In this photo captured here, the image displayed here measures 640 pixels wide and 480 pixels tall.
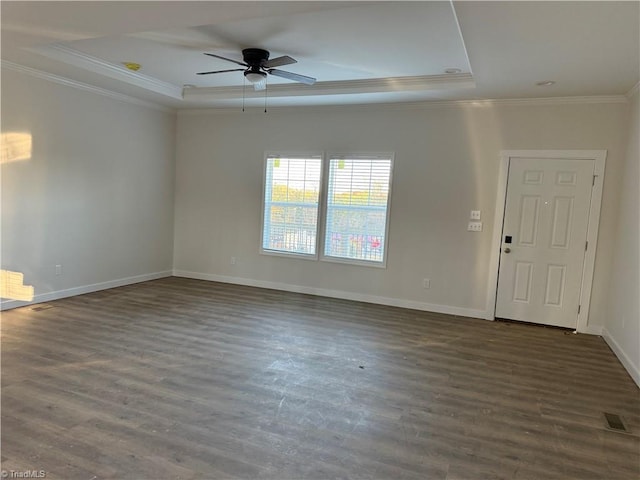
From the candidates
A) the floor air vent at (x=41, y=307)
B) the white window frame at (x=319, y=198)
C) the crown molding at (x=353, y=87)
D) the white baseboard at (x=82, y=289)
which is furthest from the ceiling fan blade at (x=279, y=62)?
the white baseboard at (x=82, y=289)

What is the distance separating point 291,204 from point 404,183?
1707 mm

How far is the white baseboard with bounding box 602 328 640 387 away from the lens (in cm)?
344

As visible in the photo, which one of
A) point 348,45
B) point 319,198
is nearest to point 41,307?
point 319,198

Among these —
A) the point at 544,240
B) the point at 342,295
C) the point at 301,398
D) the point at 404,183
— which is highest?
the point at 404,183

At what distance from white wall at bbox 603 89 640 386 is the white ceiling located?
0.71m

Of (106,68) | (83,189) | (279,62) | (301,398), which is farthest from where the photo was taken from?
(83,189)

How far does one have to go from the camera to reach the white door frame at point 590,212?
4.59 metres

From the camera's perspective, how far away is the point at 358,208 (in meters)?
5.71

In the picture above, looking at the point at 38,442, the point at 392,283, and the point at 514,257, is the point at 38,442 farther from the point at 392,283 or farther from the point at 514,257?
the point at 514,257

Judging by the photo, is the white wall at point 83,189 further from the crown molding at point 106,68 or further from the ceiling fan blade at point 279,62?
the ceiling fan blade at point 279,62

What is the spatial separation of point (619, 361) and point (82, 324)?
529 centimetres

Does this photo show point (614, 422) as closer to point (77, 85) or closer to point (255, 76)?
point (255, 76)

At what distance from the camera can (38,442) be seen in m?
2.25

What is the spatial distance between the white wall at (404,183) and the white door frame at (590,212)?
69 millimetres
